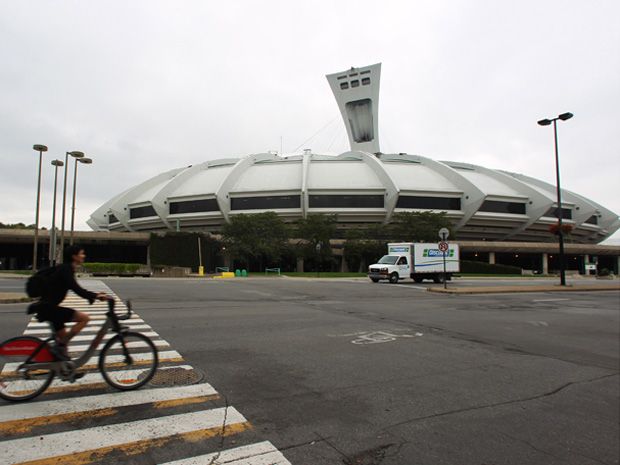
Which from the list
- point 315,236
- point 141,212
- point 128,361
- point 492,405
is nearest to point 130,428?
point 128,361

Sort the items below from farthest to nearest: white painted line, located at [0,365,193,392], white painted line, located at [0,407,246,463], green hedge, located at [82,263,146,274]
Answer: green hedge, located at [82,263,146,274], white painted line, located at [0,365,193,392], white painted line, located at [0,407,246,463]

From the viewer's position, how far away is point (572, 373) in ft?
20.8

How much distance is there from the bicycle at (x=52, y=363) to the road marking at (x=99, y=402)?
0.22m

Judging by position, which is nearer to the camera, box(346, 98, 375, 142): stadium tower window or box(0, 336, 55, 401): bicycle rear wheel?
box(0, 336, 55, 401): bicycle rear wheel

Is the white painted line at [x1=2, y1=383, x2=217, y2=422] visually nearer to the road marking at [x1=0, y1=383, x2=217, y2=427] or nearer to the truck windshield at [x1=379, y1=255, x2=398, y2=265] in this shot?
the road marking at [x1=0, y1=383, x2=217, y2=427]

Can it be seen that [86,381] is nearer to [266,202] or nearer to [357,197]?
[266,202]

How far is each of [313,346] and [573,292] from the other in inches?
894

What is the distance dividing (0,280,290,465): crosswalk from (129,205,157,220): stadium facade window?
3176 inches

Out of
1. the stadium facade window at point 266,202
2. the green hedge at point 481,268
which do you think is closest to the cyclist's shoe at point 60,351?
the green hedge at point 481,268

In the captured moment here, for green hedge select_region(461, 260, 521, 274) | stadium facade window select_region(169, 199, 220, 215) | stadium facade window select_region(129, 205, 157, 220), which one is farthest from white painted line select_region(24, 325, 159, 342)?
stadium facade window select_region(129, 205, 157, 220)

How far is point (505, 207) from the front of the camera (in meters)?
78.0

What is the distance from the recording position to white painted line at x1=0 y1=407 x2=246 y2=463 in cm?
339

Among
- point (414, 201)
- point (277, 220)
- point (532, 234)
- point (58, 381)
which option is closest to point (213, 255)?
point (277, 220)

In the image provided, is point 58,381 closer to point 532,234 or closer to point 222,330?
point 222,330
